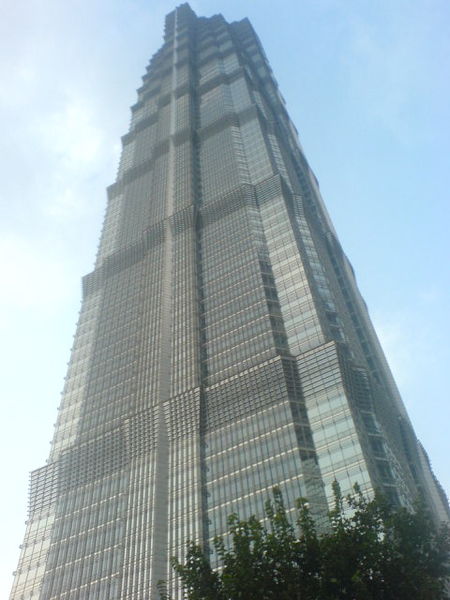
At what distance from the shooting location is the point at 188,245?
4240 inches

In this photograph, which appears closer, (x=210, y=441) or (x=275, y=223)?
(x=210, y=441)

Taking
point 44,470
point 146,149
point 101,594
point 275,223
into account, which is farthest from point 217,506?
point 146,149

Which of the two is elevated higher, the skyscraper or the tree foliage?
the skyscraper

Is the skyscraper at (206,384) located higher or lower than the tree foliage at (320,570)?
higher

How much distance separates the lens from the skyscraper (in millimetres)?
68812

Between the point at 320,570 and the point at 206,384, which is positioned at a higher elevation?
the point at 206,384

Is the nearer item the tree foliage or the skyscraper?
the tree foliage

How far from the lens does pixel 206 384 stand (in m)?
83.2

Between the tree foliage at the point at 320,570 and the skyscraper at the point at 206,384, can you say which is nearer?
the tree foliage at the point at 320,570

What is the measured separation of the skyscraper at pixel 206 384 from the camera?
68812 mm

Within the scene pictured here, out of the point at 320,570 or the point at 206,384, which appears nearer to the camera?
the point at 320,570

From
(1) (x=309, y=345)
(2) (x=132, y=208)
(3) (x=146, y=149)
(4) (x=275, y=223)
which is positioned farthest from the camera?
(3) (x=146, y=149)

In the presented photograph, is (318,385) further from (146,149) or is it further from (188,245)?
(146,149)

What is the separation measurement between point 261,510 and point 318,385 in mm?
16188
